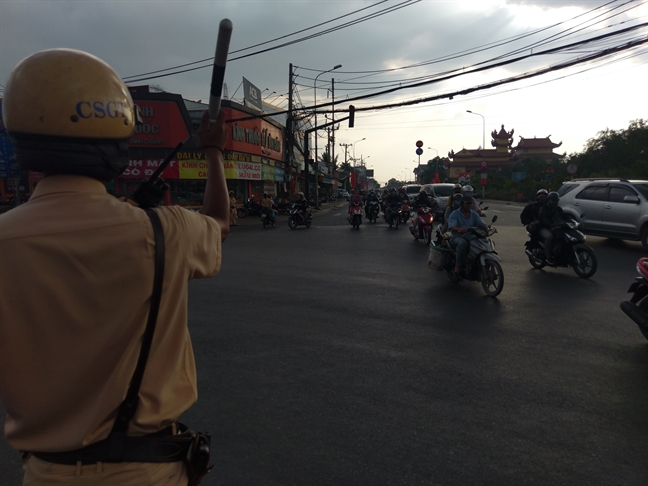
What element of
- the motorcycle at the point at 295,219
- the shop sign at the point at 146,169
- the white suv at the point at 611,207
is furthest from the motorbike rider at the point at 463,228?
the shop sign at the point at 146,169

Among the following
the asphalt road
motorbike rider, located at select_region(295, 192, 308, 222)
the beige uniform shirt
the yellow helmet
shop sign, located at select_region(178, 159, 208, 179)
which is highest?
shop sign, located at select_region(178, 159, 208, 179)

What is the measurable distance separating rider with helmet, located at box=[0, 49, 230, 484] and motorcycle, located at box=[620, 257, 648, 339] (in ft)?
16.9

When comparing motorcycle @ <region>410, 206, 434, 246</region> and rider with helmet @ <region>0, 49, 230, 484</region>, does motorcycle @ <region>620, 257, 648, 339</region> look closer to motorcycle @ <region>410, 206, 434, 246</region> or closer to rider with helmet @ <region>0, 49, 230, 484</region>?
rider with helmet @ <region>0, 49, 230, 484</region>

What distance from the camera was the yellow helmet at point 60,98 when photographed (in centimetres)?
121

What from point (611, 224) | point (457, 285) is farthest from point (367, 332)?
point (611, 224)

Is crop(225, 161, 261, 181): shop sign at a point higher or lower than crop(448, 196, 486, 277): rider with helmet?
higher

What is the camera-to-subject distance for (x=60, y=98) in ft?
3.98

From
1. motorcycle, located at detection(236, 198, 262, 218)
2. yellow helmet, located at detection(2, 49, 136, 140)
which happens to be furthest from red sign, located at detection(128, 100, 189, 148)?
yellow helmet, located at detection(2, 49, 136, 140)

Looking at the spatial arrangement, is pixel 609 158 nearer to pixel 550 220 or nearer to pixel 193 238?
pixel 550 220

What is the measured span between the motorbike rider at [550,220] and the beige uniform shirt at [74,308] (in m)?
9.27

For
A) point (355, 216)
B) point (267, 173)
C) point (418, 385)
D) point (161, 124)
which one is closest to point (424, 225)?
point (355, 216)

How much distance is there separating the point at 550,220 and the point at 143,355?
9672mm

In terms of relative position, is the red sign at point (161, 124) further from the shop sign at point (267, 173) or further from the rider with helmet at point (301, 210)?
the rider with helmet at point (301, 210)

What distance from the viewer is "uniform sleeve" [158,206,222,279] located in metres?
1.25
